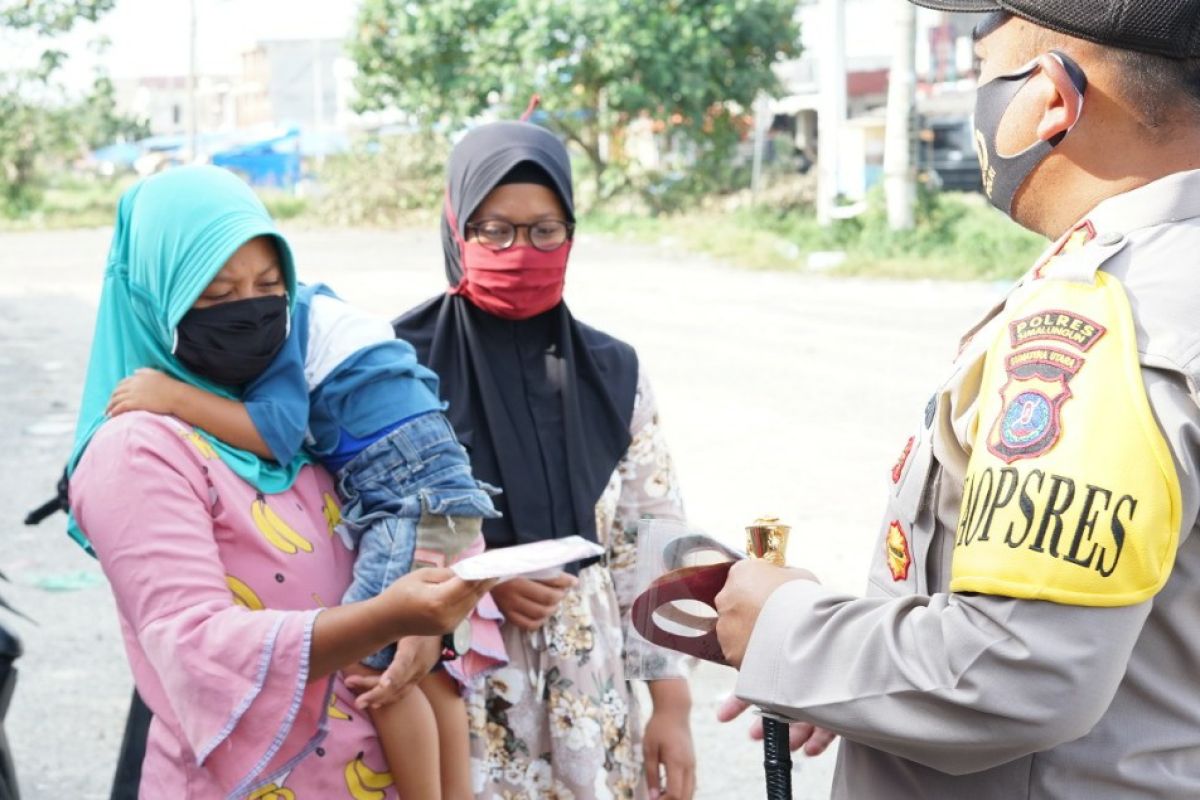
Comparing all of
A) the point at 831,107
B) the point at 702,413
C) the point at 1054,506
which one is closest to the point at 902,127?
the point at 831,107

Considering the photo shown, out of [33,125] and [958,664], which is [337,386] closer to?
[958,664]

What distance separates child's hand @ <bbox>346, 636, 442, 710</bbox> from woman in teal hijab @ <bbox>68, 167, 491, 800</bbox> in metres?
0.03

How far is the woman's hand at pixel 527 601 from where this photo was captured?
2617 mm

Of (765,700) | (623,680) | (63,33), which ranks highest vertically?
(63,33)

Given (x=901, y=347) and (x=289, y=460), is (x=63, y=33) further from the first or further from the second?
(x=289, y=460)

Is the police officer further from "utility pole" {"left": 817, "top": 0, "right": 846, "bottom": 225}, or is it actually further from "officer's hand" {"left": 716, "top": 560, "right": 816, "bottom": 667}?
"utility pole" {"left": 817, "top": 0, "right": 846, "bottom": 225}

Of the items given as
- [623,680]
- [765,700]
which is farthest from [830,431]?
[765,700]

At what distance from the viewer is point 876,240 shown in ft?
58.4

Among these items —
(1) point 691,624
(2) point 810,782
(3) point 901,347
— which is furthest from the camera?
(3) point 901,347

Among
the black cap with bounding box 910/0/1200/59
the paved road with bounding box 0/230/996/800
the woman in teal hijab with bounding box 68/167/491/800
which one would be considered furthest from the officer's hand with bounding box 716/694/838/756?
the paved road with bounding box 0/230/996/800

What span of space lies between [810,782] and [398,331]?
2.19m

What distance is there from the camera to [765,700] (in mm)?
1575

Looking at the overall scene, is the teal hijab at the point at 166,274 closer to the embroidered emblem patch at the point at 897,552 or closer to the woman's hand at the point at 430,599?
the woman's hand at the point at 430,599

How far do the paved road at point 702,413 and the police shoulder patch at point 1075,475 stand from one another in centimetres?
304
